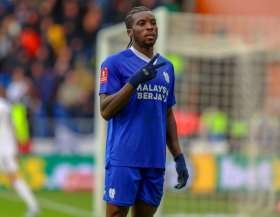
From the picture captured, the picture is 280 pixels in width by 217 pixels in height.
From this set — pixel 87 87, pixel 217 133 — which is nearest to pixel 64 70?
pixel 87 87

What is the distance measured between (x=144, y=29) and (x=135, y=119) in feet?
2.03

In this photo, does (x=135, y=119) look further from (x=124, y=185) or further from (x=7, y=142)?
(x=7, y=142)

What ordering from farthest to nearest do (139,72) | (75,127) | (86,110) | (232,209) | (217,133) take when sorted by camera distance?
1. (86,110)
2. (75,127)
3. (217,133)
4. (232,209)
5. (139,72)

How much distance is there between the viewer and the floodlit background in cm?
914

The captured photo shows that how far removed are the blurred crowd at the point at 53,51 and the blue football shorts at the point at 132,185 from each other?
9.24 meters

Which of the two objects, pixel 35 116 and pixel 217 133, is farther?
pixel 35 116

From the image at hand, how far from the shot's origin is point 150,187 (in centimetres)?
349

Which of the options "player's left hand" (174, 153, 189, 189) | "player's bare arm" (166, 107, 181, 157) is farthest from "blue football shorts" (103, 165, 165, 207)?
"player's bare arm" (166, 107, 181, 157)

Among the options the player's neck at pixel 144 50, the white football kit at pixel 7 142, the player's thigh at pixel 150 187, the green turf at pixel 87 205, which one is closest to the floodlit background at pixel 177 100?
the green turf at pixel 87 205

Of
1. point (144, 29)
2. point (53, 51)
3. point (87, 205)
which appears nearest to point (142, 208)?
point (144, 29)

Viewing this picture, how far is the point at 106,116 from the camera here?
342cm

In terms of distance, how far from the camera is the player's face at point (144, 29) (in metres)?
3.42

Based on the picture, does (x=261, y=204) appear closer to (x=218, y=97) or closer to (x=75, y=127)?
(x=218, y=97)

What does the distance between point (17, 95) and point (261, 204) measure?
7208 mm
